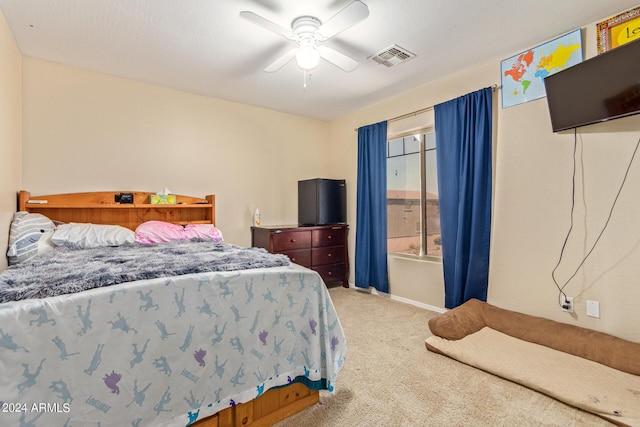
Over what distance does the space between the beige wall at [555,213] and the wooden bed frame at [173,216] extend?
2.09 metres

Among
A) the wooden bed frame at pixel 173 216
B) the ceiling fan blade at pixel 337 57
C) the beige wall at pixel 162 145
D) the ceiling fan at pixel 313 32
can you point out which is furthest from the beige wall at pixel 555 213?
the beige wall at pixel 162 145

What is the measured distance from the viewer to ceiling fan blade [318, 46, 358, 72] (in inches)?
90.4

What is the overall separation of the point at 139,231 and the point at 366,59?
272 centimetres

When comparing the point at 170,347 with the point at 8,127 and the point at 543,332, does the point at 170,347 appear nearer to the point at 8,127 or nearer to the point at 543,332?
the point at 8,127

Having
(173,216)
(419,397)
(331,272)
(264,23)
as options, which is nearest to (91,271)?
(264,23)

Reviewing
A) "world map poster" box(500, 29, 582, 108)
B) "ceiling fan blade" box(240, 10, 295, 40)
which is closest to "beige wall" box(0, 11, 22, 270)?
"ceiling fan blade" box(240, 10, 295, 40)

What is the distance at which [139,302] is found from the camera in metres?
1.18

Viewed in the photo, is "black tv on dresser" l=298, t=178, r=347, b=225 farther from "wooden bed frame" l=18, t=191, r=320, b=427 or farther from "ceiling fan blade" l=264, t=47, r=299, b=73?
"ceiling fan blade" l=264, t=47, r=299, b=73

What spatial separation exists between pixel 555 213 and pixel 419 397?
187 centimetres

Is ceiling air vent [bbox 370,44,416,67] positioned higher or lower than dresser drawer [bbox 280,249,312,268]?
higher

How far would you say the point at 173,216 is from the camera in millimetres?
3449

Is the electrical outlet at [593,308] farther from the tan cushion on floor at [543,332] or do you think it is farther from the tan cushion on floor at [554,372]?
the tan cushion on floor at [554,372]

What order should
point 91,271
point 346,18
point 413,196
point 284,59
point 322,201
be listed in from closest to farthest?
point 91,271
point 346,18
point 284,59
point 413,196
point 322,201

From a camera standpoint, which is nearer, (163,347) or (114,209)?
(163,347)
